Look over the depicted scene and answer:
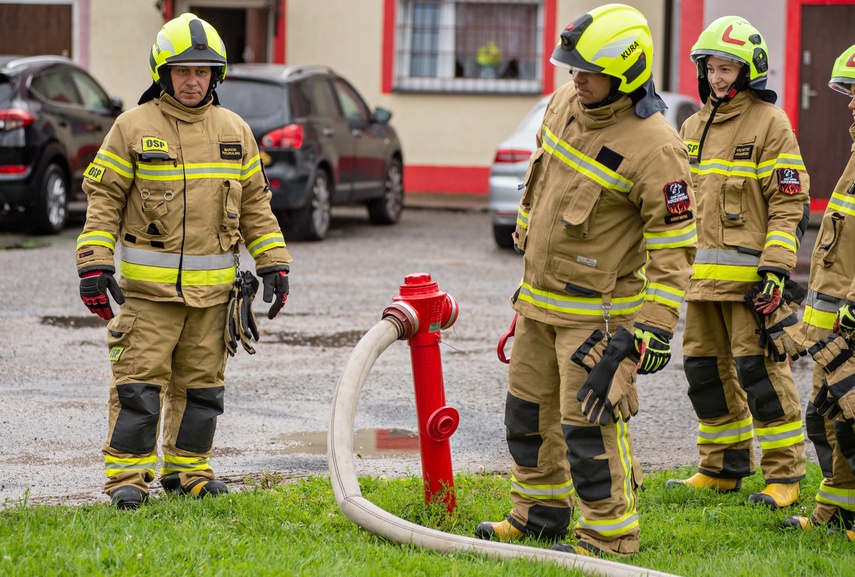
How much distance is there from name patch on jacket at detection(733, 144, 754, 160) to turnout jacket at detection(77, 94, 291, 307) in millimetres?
2128

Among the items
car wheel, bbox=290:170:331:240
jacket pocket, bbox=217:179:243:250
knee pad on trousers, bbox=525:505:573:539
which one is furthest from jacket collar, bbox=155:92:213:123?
car wheel, bbox=290:170:331:240

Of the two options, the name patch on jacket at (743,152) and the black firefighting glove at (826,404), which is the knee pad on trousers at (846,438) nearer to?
the black firefighting glove at (826,404)

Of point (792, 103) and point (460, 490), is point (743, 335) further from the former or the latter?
point (792, 103)

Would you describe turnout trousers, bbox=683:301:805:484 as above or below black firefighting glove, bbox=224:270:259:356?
below

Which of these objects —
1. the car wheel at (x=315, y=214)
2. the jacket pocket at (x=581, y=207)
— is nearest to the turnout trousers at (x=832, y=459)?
the jacket pocket at (x=581, y=207)

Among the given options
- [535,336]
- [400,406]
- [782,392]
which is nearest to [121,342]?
[535,336]

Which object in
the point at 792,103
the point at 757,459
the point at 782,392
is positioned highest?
the point at 792,103

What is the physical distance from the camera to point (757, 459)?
21.0ft

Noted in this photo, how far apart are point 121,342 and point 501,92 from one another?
1514cm

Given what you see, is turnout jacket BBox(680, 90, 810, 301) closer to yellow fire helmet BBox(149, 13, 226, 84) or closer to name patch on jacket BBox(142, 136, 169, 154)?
Result: yellow fire helmet BBox(149, 13, 226, 84)

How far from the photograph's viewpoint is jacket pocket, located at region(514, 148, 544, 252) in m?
4.60

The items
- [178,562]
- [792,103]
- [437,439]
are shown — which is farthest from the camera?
[792,103]

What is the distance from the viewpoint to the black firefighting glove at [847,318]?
4.62 metres

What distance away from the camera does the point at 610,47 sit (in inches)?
168
